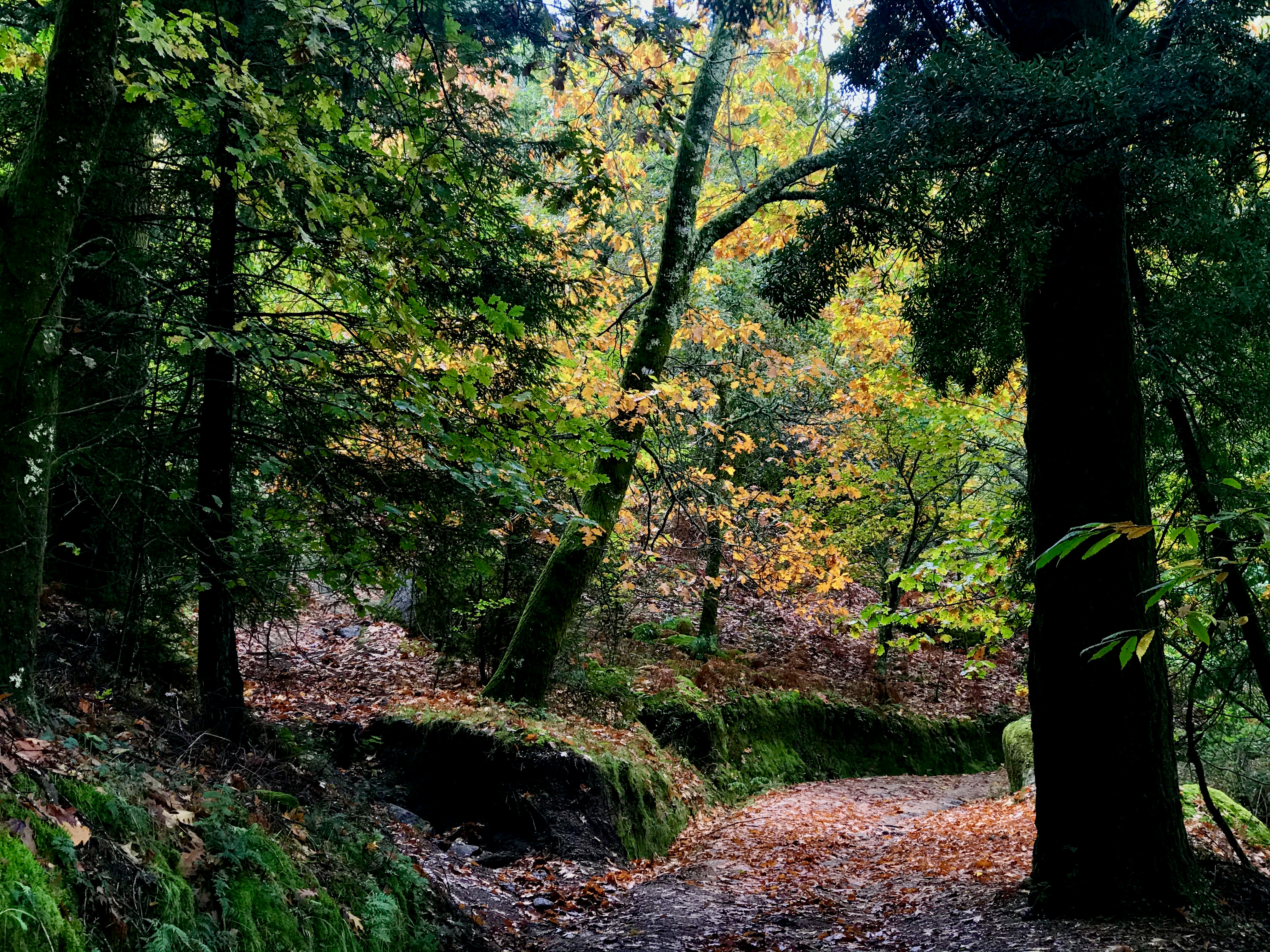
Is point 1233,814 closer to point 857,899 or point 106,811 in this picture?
point 857,899

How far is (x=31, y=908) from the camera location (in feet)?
7.04

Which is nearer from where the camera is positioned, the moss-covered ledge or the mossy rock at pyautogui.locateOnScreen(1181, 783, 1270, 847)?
the mossy rock at pyautogui.locateOnScreen(1181, 783, 1270, 847)

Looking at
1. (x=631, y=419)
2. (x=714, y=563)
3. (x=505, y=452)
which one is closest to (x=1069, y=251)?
(x=505, y=452)

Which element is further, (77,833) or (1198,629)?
(77,833)

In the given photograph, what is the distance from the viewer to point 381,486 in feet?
18.5

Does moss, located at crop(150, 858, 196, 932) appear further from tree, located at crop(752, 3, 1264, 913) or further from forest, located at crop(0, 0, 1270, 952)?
tree, located at crop(752, 3, 1264, 913)

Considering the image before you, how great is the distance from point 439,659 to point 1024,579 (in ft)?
25.0

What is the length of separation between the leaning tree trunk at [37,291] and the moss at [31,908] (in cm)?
143

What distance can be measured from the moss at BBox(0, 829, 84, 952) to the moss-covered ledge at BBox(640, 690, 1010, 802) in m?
8.94

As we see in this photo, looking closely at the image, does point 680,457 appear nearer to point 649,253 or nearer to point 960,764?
point 649,253

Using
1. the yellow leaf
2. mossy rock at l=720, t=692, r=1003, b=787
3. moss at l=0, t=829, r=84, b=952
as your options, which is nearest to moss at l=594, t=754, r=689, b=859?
mossy rock at l=720, t=692, r=1003, b=787

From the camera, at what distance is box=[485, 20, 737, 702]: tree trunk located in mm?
8914

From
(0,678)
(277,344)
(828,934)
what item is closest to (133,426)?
(277,344)

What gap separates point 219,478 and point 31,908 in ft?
12.1
